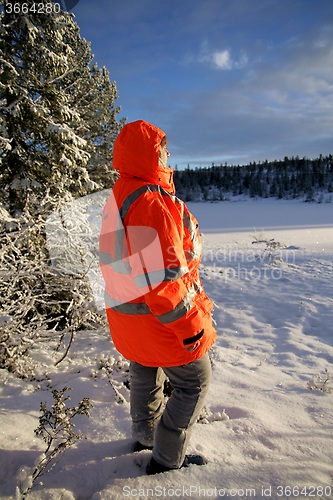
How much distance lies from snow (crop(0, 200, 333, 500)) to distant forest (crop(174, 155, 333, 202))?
1539 inches

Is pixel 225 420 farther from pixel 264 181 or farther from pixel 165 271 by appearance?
pixel 264 181

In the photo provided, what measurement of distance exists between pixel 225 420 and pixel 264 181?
52.7 metres

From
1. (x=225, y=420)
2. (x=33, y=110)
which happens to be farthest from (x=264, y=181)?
(x=225, y=420)

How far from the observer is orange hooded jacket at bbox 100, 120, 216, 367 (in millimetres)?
1699

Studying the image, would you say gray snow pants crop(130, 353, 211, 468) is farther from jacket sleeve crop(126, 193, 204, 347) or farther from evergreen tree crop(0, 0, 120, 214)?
evergreen tree crop(0, 0, 120, 214)

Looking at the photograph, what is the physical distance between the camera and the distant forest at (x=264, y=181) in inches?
1761

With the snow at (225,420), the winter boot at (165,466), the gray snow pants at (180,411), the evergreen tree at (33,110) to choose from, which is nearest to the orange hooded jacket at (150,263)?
the gray snow pants at (180,411)

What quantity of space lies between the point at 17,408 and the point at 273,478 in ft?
7.30

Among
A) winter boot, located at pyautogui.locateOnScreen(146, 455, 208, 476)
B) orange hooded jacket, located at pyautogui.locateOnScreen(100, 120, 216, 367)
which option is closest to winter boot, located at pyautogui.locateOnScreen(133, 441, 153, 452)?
winter boot, located at pyautogui.locateOnScreen(146, 455, 208, 476)

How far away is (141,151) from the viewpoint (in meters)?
1.86

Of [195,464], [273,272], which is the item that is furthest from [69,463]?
[273,272]

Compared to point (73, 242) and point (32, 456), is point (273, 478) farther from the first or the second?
point (73, 242)

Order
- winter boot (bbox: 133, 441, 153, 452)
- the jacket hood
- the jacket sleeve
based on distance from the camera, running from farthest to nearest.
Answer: winter boot (bbox: 133, 441, 153, 452)
the jacket hood
the jacket sleeve

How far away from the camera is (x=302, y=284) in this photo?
25.9 feet
